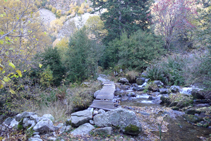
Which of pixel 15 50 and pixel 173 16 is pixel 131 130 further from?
pixel 173 16

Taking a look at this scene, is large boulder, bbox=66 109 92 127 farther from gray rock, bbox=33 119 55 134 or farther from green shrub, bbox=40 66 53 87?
green shrub, bbox=40 66 53 87

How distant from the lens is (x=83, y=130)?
425 centimetres

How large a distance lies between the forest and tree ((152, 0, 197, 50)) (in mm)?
102

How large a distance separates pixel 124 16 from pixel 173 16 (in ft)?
19.4

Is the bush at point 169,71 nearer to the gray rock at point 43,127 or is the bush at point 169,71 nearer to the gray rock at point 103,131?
the gray rock at point 103,131

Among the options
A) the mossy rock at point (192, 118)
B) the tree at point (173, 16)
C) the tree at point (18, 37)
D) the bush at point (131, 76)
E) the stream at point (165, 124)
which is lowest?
the stream at point (165, 124)

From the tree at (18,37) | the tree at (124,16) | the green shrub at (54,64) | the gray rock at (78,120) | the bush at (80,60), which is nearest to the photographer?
the tree at (18,37)

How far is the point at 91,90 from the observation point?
8.95 metres

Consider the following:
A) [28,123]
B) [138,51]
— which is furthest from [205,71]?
[138,51]

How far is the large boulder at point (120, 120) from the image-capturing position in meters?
4.36

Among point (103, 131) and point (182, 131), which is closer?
point (103, 131)

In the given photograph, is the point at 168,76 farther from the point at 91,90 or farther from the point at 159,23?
the point at 159,23

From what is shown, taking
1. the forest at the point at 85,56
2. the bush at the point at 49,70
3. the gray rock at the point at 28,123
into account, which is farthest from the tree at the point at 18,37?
the bush at the point at 49,70

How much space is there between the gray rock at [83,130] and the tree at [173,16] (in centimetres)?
1531
